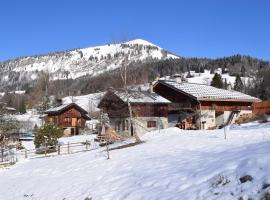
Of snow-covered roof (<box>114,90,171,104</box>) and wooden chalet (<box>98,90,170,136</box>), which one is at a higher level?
snow-covered roof (<box>114,90,171,104</box>)

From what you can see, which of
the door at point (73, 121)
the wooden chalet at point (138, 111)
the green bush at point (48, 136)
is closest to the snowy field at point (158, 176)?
the green bush at point (48, 136)

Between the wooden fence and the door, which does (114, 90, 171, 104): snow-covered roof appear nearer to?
the wooden fence

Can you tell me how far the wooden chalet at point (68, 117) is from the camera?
3297 inches

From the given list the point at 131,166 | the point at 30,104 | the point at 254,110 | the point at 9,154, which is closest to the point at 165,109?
the point at 254,110

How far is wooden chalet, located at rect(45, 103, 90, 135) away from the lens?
83.8 meters

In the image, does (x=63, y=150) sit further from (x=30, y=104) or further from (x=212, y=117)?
(x=30, y=104)

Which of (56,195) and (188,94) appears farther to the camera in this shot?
(188,94)

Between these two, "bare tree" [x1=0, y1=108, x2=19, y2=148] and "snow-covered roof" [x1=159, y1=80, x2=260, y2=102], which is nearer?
"bare tree" [x1=0, y1=108, x2=19, y2=148]

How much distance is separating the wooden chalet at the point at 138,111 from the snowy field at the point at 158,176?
20.0m

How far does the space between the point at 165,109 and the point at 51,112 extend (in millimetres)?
35173

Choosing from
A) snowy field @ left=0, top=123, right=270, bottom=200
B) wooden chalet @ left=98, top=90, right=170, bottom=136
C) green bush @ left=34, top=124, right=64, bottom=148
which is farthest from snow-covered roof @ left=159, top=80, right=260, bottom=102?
snowy field @ left=0, top=123, right=270, bottom=200

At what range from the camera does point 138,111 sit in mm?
52875

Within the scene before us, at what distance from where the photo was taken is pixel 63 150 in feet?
150

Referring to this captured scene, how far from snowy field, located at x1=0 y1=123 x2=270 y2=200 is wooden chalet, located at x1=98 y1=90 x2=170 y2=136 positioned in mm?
19956
